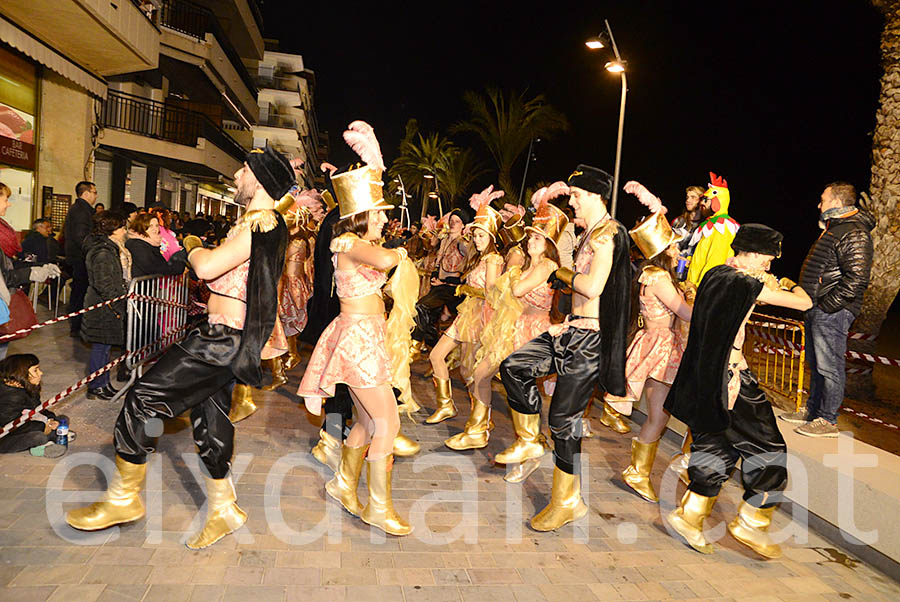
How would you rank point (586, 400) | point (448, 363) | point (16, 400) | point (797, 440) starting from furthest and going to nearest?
1. point (448, 363)
2. point (797, 440)
3. point (16, 400)
4. point (586, 400)

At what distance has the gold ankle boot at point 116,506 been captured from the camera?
3766 mm

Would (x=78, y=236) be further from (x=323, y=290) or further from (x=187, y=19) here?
(x=187, y=19)

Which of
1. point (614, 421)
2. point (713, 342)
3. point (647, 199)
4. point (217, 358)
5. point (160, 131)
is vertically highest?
point (160, 131)

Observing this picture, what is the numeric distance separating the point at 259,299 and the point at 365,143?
1.23 meters

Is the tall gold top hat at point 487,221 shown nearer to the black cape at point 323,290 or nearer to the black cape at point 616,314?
the black cape at point 323,290

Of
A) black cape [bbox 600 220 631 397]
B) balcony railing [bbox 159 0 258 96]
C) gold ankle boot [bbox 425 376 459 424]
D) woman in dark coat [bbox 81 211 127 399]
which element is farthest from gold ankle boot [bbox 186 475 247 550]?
balcony railing [bbox 159 0 258 96]

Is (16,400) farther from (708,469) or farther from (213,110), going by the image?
(213,110)

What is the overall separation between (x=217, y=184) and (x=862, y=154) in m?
32.5

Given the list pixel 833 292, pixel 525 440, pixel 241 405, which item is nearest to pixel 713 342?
pixel 525 440

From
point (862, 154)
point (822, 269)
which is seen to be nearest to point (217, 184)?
point (862, 154)

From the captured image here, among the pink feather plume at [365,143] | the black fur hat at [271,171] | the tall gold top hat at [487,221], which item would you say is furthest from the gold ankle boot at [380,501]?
the tall gold top hat at [487,221]

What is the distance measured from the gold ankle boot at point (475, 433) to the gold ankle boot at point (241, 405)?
1.94 metres

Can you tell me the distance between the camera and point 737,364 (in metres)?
4.17

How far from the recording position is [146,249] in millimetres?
7188
